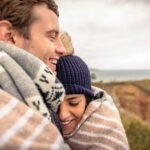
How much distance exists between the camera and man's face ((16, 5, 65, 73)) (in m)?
1.67

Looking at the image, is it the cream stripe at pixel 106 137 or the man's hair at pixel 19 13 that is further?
the cream stripe at pixel 106 137

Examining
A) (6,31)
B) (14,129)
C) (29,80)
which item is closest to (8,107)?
(14,129)

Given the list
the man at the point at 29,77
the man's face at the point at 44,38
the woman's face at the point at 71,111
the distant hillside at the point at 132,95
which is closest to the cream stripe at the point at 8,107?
the man at the point at 29,77

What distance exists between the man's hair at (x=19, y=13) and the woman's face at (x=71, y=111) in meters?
0.33

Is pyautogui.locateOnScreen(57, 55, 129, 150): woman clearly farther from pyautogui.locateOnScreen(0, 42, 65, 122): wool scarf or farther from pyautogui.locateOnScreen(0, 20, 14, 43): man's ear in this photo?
pyautogui.locateOnScreen(0, 42, 65, 122): wool scarf

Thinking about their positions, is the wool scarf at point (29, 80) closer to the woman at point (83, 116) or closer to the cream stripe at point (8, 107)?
the cream stripe at point (8, 107)

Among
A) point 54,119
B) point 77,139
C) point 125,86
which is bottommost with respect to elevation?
point 125,86

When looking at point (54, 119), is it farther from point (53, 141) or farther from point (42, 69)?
point (53, 141)

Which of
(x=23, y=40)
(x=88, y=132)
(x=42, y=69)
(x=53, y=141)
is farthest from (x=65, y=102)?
(x=53, y=141)

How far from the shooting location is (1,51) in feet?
4.32

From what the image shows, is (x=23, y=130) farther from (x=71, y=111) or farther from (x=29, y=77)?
(x=71, y=111)

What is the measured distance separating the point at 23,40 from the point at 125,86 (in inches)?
691

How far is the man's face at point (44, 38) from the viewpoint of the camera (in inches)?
65.8

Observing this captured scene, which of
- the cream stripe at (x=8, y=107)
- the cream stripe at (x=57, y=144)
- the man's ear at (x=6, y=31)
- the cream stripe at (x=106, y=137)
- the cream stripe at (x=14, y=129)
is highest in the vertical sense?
the cream stripe at (x=8, y=107)
